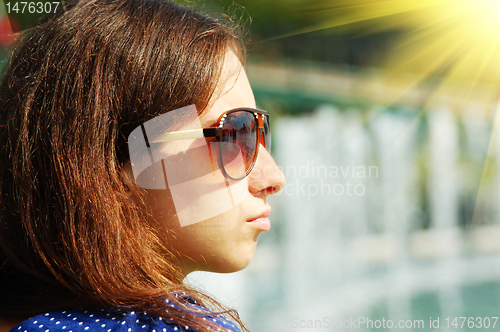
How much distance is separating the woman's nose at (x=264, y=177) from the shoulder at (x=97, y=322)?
41cm

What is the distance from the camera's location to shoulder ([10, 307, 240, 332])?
31.2 inches

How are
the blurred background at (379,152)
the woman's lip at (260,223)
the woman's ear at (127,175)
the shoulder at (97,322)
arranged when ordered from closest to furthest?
1. the shoulder at (97,322)
2. the woman's ear at (127,175)
3. the woman's lip at (260,223)
4. the blurred background at (379,152)

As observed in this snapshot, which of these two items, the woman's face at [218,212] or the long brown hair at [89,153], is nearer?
the long brown hair at [89,153]

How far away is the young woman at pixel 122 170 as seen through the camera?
87 centimetres

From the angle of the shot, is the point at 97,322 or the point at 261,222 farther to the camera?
the point at 261,222

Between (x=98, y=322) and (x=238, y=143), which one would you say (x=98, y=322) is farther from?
(x=238, y=143)

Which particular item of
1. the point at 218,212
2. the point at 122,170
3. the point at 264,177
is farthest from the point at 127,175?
the point at 264,177

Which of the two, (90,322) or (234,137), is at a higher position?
(234,137)

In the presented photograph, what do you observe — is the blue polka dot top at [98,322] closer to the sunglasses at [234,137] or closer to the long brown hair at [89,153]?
the long brown hair at [89,153]

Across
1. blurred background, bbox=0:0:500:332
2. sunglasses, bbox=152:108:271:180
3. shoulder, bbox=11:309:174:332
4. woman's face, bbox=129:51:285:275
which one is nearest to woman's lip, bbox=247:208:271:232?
woman's face, bbox=129:51:285:275

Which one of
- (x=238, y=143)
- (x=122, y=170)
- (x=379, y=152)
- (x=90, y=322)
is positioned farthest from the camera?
(x=379, y=152)

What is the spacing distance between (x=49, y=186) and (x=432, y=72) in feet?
23.8

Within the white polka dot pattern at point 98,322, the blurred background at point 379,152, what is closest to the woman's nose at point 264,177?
the white polka dot pattern at point 98,322

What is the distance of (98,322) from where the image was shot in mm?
812
